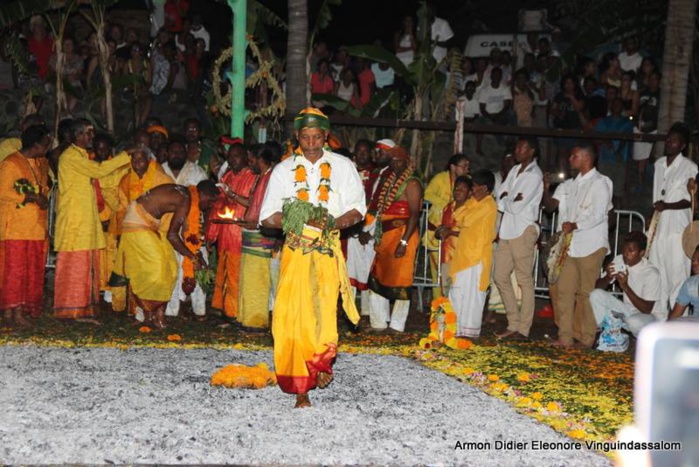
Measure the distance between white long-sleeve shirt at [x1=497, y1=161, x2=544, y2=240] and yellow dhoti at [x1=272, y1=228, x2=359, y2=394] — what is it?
3787mm

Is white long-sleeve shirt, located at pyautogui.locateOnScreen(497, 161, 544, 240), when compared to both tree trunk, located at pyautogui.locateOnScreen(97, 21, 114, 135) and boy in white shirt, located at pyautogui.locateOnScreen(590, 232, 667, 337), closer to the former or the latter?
boy in white shirt, located at pyautogui.locateOnScreen(590, 232, 667, 337)

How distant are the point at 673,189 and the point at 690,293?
1795 millimetres

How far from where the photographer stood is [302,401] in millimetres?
6375

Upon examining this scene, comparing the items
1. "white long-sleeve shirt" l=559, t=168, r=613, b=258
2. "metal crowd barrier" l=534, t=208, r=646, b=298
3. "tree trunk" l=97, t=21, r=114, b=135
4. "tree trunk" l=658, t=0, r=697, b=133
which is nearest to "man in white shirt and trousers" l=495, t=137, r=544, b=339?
"white long-sleeve shirt" l=559, t=168, r=613, b=258

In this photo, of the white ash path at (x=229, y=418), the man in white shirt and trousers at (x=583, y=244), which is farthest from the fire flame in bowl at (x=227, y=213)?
the man in white shirt and trousers at (x=583, y=244)

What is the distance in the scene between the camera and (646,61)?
15.1 m

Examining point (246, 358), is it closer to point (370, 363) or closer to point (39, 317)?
point (370, 363)

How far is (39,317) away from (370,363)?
166 inches

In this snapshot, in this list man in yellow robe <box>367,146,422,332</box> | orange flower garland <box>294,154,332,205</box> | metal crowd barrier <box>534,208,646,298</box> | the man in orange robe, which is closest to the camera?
orange flower garland <box>294,154,332,205</box>

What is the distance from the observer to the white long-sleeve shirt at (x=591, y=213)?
9.31 meters

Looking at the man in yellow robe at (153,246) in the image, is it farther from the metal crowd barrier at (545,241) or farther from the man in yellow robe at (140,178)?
the metal crowd barrier at (545,241)

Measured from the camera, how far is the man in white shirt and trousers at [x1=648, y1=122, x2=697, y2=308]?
9.62m

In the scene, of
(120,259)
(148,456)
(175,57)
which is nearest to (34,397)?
(148,456)

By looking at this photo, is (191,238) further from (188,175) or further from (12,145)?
(12,145)
